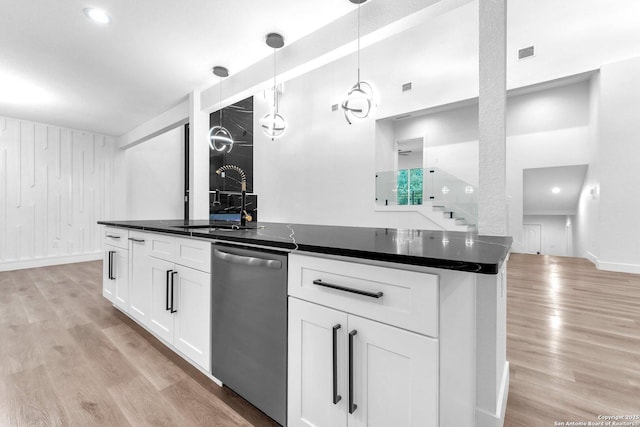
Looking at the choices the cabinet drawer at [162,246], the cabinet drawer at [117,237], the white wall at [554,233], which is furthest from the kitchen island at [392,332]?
the white wall at [554,233]

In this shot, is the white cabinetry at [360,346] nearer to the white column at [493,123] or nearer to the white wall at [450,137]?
the white column at [493,123]

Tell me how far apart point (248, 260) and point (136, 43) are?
273 centimetres

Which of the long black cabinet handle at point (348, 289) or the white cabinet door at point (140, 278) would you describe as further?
the white cabinet door at point (140, 278)

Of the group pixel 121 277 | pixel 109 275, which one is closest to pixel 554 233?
pixel 121 277

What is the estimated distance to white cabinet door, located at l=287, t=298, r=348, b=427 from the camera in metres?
1.08

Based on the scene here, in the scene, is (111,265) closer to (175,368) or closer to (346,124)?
(175,368)

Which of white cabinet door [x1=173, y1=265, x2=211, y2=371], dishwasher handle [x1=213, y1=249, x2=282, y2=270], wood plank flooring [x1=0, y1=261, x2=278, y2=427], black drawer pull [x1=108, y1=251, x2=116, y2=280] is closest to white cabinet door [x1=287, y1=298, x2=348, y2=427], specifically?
dishwasher handle [x1=213, y1=249, x2=282, y2=270]

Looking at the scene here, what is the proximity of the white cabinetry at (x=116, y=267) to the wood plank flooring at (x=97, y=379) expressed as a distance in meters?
0.21

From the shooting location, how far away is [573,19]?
→ 498 centimetres

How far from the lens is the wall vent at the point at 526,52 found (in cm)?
535

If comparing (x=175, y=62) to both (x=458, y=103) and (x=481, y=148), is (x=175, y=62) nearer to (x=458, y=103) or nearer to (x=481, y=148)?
(x=481, y=148)

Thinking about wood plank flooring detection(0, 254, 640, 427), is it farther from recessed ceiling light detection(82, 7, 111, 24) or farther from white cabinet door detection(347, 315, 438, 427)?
recessed ceiling light detection(82, 7, 111, 24)

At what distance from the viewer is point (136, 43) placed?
280 centimetres

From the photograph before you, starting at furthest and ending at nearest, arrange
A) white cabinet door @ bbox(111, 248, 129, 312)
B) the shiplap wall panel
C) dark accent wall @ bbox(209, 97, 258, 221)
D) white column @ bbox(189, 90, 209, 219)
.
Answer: dark accent wall @ bbox(209, 97, 258, 221), the shiplap wall panel, white column @ bbox(189, 90, 209, 219), white cabinet door @ bbox(111, 248, 129, 312)
